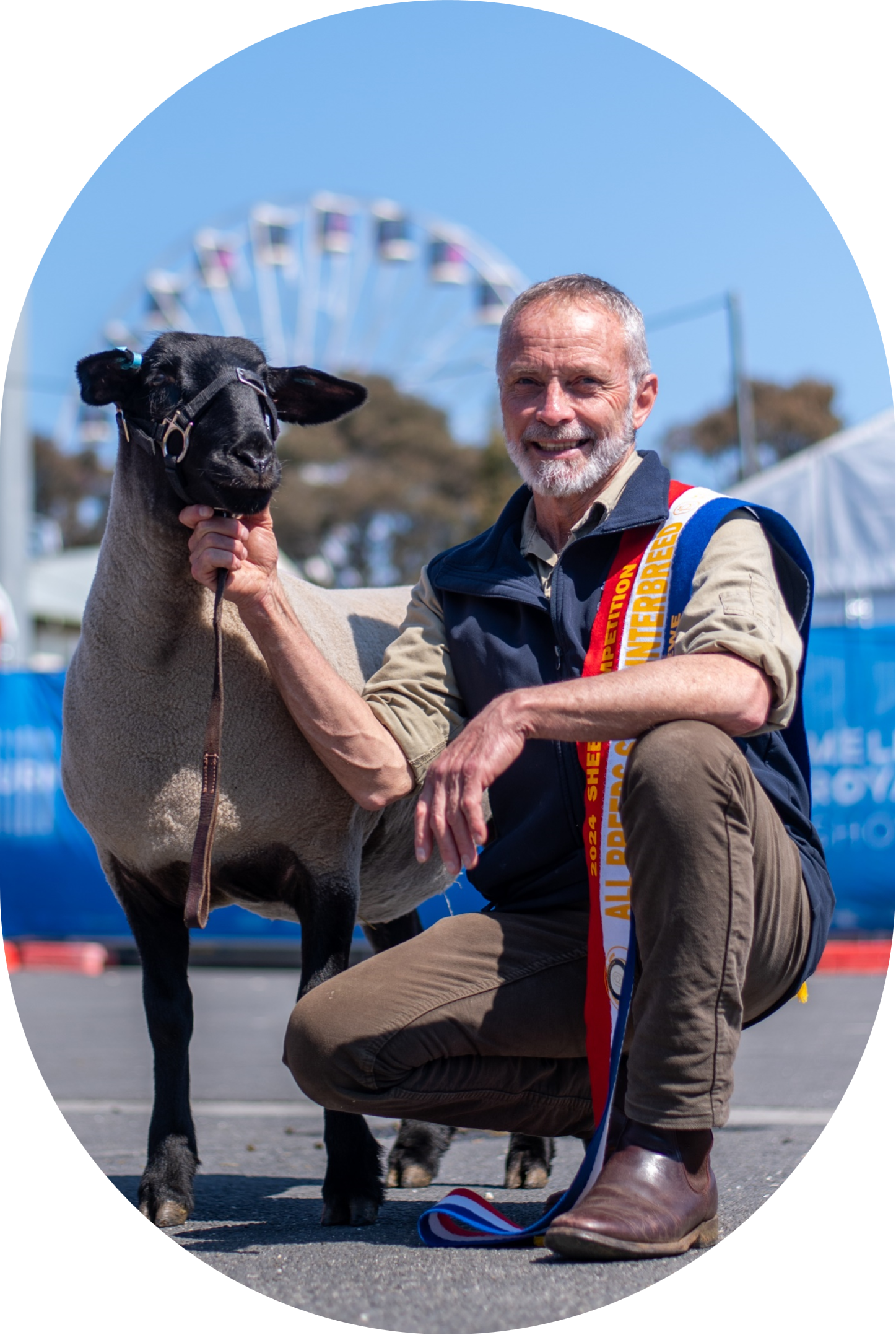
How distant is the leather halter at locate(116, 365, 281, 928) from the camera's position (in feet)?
9.71

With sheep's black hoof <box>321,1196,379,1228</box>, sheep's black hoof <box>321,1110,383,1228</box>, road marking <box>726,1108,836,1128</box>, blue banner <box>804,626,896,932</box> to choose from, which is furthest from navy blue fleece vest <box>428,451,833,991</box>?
blue banner <box>804,626,896,932</box>

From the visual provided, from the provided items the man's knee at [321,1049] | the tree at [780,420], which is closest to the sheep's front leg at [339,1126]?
the man's knee at [321,1049]

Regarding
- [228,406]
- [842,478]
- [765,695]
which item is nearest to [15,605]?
[842,478]

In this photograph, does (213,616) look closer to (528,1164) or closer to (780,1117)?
(528,1164)

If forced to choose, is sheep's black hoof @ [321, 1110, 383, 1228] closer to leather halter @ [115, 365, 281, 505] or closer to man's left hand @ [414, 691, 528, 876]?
man's left hand @ [414, 691, 528, 876]

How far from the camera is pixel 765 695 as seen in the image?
2561mm

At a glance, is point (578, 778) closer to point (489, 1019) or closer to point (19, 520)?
point (489, 1019)

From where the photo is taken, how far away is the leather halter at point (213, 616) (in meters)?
2.96

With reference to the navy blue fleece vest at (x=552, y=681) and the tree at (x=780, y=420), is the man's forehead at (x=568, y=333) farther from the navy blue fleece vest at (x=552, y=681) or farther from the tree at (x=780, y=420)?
the tree at (x=780, y=420)

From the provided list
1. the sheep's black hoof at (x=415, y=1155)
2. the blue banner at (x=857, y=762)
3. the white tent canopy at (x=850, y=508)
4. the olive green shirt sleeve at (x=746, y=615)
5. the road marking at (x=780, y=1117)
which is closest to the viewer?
the olive green shirt sleeve at (x=746, y=615)

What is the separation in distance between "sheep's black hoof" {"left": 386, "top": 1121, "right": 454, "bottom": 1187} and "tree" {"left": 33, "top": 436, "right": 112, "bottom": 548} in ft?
146

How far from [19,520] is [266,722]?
39.5 ft

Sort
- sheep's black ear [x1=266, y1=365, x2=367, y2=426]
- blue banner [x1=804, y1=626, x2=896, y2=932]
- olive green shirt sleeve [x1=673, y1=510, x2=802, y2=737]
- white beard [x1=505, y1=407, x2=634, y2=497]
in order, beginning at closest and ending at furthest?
olive green shirt sleeve [x1=673, y1=510, x2=802, y2=737] → white beard [x1=505, y1=407, x2=634, y2=497] → sheep's black ear [x1=266, y1=365, x2=367, y2=426] → blue banner [x1=804, y1=626, x2=896, y2=932]

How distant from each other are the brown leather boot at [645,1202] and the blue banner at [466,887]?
5907 mm
